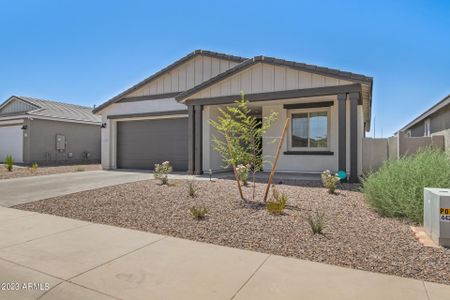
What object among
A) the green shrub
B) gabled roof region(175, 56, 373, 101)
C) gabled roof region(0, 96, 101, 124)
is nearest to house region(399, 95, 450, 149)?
gabled roof region(175, 56, 373, 101)

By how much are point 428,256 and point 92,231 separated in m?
5.16

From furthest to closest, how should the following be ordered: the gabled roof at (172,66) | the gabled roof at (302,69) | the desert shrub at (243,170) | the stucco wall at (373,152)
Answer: the gabled roof at (172,66) → the stucco wall at (373,152) → the gabled roof at (302,69) → the desert shrub at (243,170)

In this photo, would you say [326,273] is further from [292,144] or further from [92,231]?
[292,144]

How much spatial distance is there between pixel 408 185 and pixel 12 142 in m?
24.9

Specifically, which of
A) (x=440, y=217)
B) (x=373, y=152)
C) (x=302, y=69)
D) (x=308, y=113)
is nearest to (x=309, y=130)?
(x=308, y=113)

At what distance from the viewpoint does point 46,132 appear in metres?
21.5

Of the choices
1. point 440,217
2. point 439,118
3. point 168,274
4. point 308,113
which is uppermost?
point 439,118

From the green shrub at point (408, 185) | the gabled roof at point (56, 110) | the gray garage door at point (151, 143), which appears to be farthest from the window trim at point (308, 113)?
the gabled roof at point (56, 110)

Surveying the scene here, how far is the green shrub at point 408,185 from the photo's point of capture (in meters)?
5.41

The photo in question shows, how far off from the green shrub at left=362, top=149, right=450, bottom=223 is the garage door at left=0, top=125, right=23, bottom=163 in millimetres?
22959

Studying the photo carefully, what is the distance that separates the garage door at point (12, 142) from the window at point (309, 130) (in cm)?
1922

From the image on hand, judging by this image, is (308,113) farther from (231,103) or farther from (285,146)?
(231,103)

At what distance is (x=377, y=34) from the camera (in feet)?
37.5

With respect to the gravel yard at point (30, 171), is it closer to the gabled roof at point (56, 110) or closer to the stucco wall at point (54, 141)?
the stucco wall at point (54, 141)
